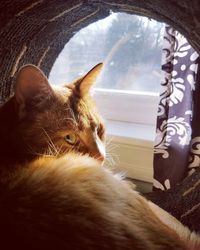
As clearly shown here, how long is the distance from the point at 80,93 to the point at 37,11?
0.24 m

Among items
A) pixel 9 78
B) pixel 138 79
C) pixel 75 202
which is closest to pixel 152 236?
pixel 75 202

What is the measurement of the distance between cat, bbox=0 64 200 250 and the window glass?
574 mm

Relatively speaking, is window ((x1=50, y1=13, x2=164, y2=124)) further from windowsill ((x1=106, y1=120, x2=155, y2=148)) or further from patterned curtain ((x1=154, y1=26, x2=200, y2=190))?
patterned curtain ((x1=154, y1=26, x2=200, y2=190))

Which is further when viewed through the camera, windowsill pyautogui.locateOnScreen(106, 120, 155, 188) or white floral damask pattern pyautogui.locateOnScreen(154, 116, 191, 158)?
windowsill pyautogui.locateOnScreen(106, 120, 155, 188)

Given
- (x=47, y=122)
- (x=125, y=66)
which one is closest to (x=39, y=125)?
(x=47, y=122)

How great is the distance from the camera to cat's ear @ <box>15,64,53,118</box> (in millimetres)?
936

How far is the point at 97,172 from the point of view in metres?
0.83

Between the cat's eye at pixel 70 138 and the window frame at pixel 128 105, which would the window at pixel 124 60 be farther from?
the cat's eye at pixel 70 138

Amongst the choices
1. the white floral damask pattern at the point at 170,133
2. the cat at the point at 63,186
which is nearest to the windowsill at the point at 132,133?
the white floral damask pattern at the point at 170,133

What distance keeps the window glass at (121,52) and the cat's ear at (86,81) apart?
549 millimetres

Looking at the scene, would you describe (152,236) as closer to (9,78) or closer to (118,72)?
(9,78)

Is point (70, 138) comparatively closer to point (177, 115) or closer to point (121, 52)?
point (177, 115)

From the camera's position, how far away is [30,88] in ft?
3.18

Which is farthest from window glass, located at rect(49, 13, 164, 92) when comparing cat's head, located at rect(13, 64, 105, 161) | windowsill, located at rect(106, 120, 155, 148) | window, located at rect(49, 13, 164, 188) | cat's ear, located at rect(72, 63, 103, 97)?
cat's head, located at rect(13, 64, 105, 161)
